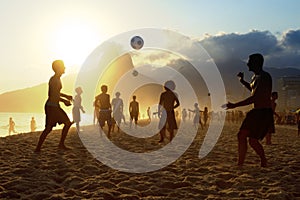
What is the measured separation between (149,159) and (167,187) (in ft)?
8.03

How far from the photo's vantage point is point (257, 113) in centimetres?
636

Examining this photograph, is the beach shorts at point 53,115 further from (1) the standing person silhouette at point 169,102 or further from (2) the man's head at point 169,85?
(2) the man's head at point 169,85

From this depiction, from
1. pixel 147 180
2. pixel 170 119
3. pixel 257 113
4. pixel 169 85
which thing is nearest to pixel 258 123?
pixel 257 113

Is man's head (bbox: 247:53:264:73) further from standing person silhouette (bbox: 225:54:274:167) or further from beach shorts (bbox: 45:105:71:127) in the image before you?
beach shorts (bbox: 45:105:71:127)

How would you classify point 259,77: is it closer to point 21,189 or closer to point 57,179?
point 57,179

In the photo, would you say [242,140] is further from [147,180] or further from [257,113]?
[147,180]

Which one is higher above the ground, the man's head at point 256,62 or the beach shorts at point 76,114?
the man's head at point 256,62

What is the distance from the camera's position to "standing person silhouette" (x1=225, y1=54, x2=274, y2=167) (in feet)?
20.6

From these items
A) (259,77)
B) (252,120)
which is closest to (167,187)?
(252,120)

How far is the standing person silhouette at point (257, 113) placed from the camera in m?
6.27

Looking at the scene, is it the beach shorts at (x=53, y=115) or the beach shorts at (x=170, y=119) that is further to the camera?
the beach shorts at (x=170, y=119)

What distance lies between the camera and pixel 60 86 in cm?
821

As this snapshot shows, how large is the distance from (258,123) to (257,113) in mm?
186

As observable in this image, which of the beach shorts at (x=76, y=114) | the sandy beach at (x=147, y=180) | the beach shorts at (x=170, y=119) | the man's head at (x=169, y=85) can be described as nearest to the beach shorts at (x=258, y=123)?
the sandy beach at (x=147, y=180)
